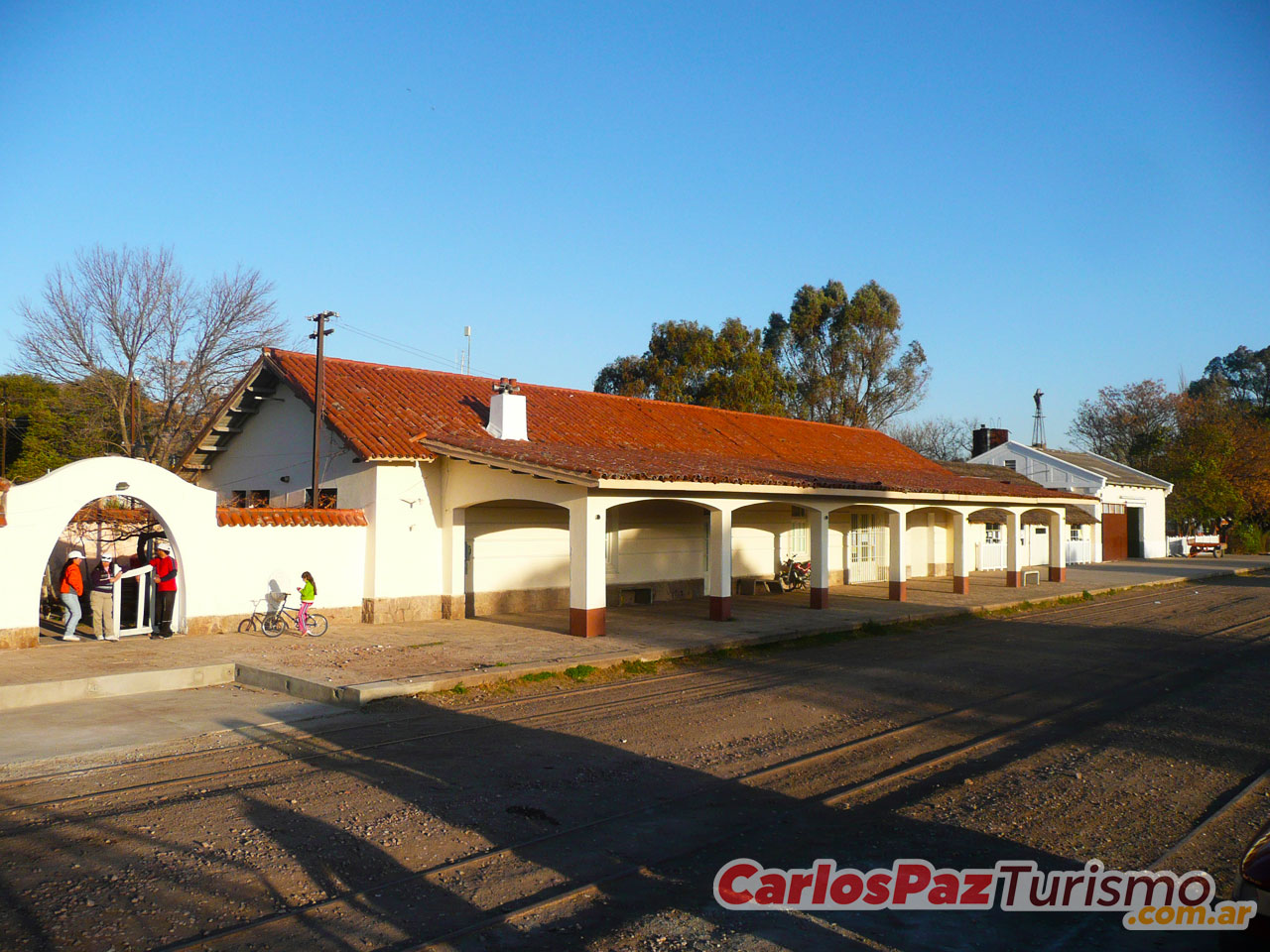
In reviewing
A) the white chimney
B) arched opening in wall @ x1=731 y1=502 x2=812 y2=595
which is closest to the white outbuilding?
arched opening in wall @ x1=731 y1=502 x2=812 y2=595

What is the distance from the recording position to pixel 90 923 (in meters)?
4.68

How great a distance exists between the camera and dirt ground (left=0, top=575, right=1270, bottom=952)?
477cm

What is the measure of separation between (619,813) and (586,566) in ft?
28.5

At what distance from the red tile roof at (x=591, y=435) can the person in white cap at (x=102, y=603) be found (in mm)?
4438

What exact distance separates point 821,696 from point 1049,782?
3.93 metres

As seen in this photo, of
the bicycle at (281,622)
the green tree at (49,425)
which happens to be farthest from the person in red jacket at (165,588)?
the green tree at (49,425)

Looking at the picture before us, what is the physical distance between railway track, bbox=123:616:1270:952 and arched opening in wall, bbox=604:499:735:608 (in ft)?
31.7

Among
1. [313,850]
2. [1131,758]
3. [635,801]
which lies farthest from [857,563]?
[313,850]

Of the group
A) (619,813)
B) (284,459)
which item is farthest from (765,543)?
(619,813)

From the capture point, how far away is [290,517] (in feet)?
51.3

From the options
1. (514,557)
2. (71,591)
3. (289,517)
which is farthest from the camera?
(514,557)

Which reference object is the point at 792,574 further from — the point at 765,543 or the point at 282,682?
the point at 282,682

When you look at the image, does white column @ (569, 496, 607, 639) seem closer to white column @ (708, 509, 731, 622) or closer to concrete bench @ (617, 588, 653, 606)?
white column @ (708, 509, 731, 622)

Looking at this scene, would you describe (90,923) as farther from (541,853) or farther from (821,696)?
(821,696)
